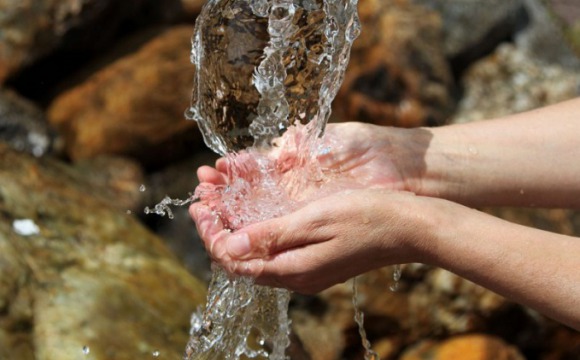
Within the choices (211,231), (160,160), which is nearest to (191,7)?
(160,160)

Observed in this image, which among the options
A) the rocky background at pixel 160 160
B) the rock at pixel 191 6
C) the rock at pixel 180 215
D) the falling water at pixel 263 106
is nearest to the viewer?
the falling water at pixel 263 106

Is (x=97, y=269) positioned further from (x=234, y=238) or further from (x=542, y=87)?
(x=542, y=87)

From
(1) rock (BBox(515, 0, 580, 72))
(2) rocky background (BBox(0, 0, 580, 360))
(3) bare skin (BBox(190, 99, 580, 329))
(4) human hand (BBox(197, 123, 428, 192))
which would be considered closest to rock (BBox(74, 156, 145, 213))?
(2) rocky background (BBox(0, 0, 580, 360))

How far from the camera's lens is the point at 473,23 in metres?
5.43

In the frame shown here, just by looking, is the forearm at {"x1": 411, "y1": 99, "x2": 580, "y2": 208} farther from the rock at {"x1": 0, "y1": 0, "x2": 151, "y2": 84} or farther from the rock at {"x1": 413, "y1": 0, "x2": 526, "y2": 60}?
the rock at {"x1": 0, "y1": 0, "x2": 151, "y2": 84}

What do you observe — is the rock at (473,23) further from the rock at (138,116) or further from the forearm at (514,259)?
the forearm at (514,259)

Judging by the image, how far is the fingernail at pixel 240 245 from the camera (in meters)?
1.83

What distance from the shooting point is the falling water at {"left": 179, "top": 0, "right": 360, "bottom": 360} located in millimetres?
2215

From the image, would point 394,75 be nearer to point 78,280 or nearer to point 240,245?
point 78,280

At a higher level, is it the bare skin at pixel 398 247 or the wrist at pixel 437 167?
the bare skin at pixel 398 247

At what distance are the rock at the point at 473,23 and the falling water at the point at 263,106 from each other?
3192 millimetres

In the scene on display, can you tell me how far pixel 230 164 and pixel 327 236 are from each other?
1.79 ft

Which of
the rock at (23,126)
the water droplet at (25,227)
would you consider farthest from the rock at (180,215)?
the water droplet at (25,227)

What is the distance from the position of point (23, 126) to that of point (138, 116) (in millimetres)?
695
